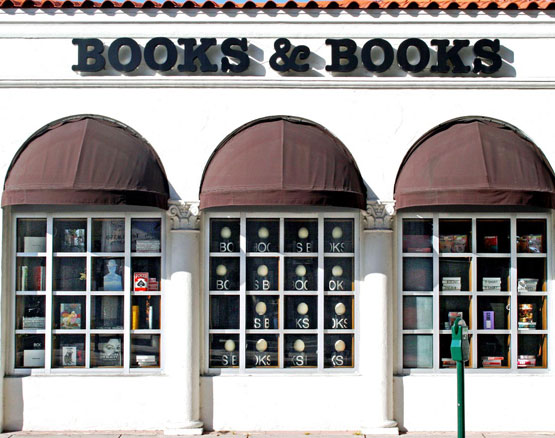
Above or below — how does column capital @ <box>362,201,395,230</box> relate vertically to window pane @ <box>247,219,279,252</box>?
above

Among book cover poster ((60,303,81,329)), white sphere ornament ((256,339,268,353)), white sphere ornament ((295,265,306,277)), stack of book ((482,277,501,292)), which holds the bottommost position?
white sphere ornament ((256,339,268,353))

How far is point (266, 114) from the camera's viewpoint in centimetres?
966

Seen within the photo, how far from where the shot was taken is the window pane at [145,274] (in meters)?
9.80

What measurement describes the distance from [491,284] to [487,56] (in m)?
3.29

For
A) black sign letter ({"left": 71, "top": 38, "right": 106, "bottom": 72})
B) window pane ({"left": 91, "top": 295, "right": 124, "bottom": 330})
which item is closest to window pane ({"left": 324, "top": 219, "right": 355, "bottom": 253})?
window pane ({"left": 91, "top": 295, "right": 124, "bottom": 330})

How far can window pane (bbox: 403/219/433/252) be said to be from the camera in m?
9.88

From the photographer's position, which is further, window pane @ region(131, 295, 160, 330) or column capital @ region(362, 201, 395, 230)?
window pane @ region(131, 295, 160, 330)

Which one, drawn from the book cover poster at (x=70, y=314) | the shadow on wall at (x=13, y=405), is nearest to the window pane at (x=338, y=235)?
the book cover poster at (x=70, y=314)

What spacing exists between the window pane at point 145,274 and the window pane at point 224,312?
0.87m

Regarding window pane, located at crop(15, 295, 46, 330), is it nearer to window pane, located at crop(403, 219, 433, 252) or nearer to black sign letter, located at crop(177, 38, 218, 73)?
black sign letter, located at crop(177, 38, 218, 73)

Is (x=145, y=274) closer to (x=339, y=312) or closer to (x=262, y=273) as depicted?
(x=262, y=273)

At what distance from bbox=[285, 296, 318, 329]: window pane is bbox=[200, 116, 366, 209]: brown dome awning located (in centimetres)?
170

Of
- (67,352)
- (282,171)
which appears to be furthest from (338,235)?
(67,352)

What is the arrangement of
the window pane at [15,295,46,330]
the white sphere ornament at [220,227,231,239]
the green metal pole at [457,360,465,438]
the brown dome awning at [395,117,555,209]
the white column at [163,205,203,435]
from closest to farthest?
the green metal pole at [457,360,465,438]
the brown dome awning at [395,117,555,209]
the white column at [163,205,203,435]
the window pane at [15,295,46,330]
the white sphere ornament at [220,227,231,239]
